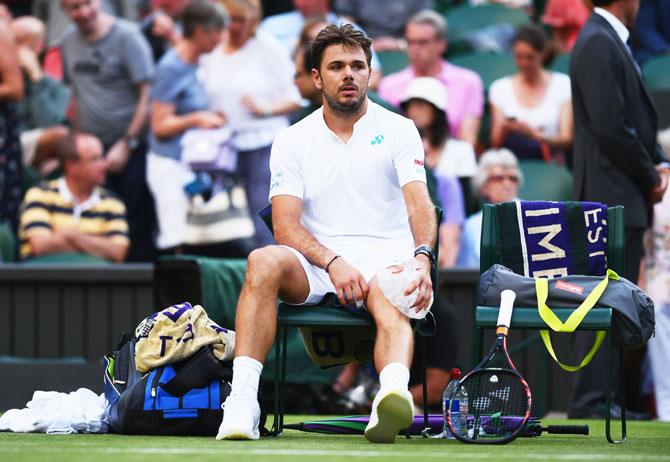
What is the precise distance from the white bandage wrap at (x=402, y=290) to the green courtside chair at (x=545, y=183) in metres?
4.60

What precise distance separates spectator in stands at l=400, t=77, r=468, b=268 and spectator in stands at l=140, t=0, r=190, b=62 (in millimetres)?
2911

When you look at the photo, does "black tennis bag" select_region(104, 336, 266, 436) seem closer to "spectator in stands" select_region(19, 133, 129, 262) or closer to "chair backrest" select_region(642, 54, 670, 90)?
"spectator in stands" select_region(19, 133, 129, 262)

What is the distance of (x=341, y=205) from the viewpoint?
20.8ft

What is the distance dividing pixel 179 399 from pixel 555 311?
1514 millimetres

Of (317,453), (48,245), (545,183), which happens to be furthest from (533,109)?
(317,453)

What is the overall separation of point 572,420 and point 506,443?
2477mm

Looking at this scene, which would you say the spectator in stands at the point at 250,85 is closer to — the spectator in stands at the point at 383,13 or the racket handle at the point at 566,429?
the spectator in stands at the point at 383,13

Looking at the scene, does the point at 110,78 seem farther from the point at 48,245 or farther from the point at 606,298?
the point at 606,298

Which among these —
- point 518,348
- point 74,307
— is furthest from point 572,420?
point 74,307

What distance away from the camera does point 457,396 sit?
5.53 m

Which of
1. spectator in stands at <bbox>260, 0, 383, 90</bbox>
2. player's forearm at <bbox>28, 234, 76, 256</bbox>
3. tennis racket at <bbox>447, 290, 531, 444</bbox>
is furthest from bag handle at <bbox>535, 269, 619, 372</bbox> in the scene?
spectator in stands at <bbox>260, 0, 383, 90</bbox>

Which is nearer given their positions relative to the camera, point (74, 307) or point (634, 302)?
point (634, 302)

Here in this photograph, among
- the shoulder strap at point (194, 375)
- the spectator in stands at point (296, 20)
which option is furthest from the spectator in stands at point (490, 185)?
the shoulder strap at point (194, 375)

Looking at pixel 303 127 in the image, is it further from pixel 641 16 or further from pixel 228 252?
pixel 641 16
